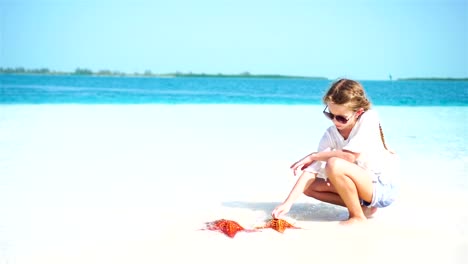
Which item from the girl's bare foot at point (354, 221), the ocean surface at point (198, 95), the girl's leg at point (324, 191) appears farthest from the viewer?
the ocean surface at point (198, 95)

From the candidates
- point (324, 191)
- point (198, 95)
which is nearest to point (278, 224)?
point (324, 191)

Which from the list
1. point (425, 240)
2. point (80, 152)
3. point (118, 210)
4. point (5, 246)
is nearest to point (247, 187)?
point (118, 210)

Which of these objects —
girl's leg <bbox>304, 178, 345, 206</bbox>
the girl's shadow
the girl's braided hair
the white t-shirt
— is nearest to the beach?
the girl's shadow

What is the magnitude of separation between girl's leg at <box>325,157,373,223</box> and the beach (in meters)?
0.12

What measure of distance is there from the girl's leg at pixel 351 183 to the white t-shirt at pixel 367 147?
0.09 m

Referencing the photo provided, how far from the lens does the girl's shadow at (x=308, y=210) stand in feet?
11.2

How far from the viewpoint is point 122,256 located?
2693 mm

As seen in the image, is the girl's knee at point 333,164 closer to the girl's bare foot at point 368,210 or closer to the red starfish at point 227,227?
the girl's bare foot at point 368,210

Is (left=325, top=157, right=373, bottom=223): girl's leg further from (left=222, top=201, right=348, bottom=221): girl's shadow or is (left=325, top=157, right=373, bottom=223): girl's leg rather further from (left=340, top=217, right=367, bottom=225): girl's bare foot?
(left=222, top=201, right=348, bottom=221): girl's shadow

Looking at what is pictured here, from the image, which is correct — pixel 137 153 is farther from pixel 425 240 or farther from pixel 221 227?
pixel 425 240

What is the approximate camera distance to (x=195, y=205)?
3721mm

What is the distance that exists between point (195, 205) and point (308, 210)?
0.72 meters

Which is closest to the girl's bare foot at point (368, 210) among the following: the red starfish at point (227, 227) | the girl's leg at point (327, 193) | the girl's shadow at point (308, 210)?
the girl's leg at point (327, 193)

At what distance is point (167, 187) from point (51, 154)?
203 cm
